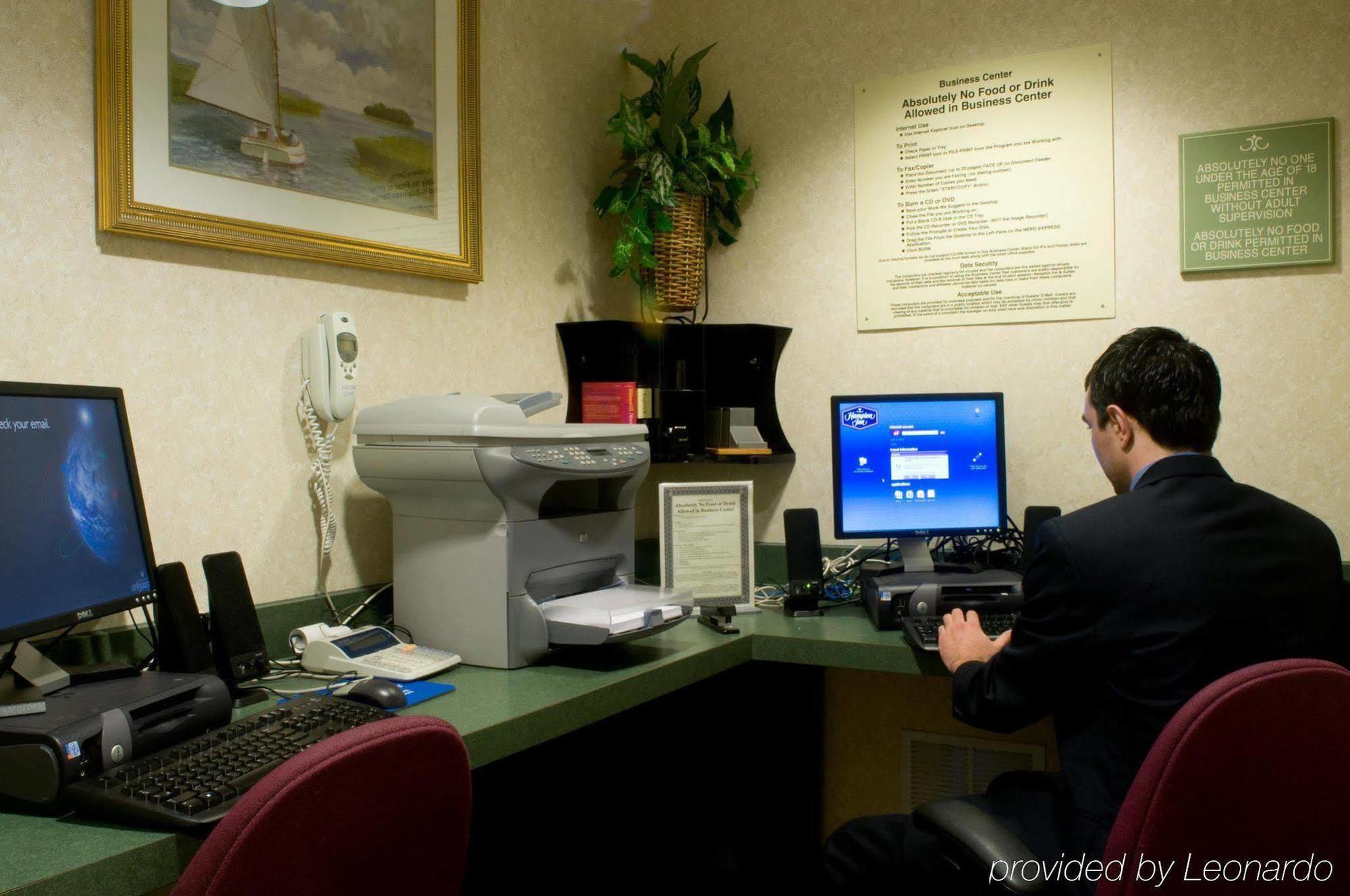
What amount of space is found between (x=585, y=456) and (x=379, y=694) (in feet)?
1.90

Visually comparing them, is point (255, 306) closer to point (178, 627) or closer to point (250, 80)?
point (250, 80)

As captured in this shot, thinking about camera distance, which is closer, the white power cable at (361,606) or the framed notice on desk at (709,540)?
the white power cable at (361,606)

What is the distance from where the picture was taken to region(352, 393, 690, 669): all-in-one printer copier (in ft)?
5.68

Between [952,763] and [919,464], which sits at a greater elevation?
[919,464]

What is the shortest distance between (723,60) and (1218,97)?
4.38ft

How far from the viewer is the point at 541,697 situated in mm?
1584

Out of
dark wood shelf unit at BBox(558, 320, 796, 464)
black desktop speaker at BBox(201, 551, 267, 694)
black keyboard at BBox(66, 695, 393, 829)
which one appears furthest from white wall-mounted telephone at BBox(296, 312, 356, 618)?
dark wood shelf unit at BBox(558, 320, 796, 464)

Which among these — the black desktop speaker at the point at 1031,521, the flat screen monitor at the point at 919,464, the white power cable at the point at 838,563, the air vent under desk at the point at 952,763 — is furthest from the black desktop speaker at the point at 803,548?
the air vent under desk at the point at 952,763

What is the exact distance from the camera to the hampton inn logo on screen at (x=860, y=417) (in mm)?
2375

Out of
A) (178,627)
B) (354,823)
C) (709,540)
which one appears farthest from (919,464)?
(354,823)

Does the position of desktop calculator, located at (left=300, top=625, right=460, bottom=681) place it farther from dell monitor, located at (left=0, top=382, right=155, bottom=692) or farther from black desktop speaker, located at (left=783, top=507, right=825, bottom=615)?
black desktop speaker, located at (left=783, top=507, right=825, bottom=615)

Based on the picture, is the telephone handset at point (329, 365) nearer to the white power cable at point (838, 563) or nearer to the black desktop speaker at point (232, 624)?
the black desktop speaker at point (232, 624)

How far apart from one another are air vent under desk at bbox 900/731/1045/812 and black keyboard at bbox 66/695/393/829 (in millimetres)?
1762

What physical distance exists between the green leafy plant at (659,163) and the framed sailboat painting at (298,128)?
428 millimetres
